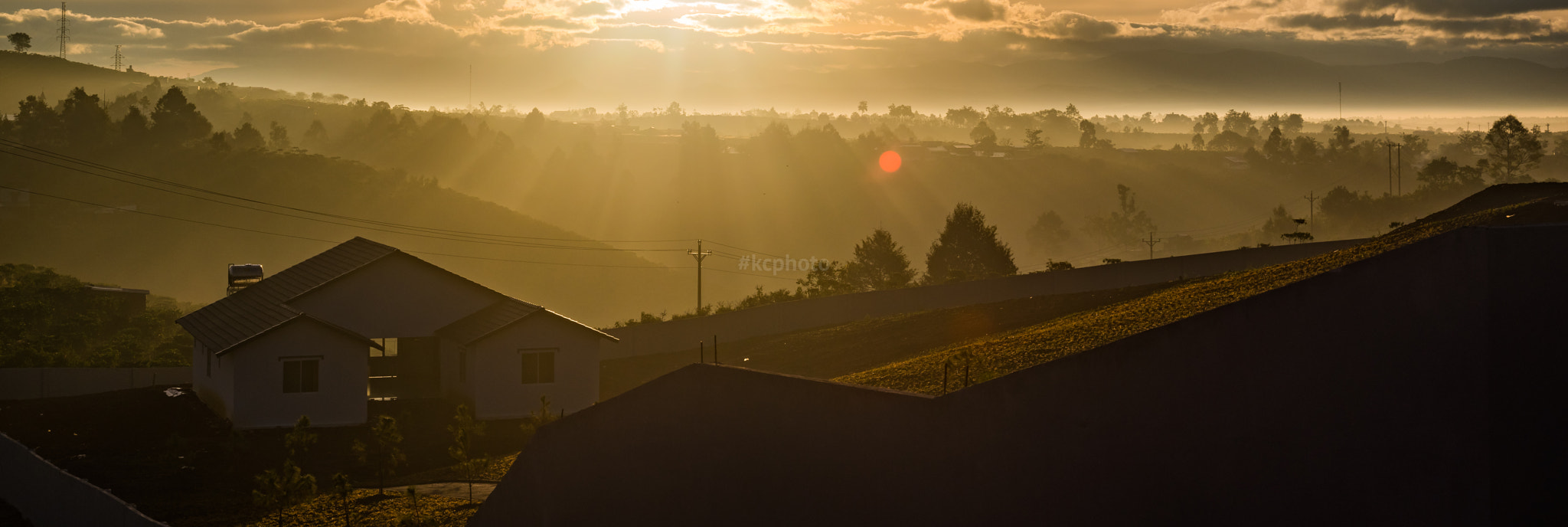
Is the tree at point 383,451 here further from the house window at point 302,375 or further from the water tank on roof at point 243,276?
the water tank on roof at point 243,276

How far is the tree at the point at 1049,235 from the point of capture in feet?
625

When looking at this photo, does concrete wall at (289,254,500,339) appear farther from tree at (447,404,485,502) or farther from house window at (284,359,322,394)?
tree at (447,404,485,502)

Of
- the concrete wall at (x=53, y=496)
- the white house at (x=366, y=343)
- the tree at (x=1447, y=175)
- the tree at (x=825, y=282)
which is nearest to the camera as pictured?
the concrete wall at (x=53, y=496)

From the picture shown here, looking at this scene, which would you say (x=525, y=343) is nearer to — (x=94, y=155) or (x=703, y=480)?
(x=703, y=480)

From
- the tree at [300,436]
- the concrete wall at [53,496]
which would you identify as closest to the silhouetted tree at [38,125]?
the tree at [300,436]

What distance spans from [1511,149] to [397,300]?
483 feet

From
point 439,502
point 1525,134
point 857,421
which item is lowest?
point 439,502

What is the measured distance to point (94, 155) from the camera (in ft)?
471

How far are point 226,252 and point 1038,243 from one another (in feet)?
426

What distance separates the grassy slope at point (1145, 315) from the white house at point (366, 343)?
55.8 feet

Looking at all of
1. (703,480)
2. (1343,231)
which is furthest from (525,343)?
(1343,231)

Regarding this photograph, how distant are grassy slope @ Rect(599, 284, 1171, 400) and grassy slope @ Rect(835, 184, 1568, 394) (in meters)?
13.6

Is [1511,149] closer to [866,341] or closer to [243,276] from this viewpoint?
[866,341]

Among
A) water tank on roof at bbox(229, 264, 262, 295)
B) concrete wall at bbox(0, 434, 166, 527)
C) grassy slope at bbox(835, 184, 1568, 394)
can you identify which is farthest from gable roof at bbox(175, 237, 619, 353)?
grassy slope at bbox(835, 184, 1568, 394)
